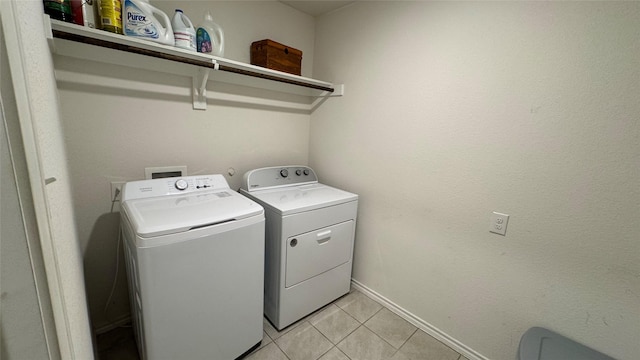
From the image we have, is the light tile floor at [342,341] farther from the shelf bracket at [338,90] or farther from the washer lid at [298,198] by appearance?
the shelf bracket at [338,90]

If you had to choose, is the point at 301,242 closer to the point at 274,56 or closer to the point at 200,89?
the point at 200,89

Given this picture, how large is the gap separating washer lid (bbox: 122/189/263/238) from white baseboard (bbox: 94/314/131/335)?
933mm

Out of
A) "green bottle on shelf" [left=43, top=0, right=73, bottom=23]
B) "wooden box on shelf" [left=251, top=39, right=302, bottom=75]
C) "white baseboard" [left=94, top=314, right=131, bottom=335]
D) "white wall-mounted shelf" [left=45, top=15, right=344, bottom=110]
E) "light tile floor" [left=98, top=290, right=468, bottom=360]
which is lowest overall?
"light tile floor" [left=98, top=290, right=468, bottom=360]

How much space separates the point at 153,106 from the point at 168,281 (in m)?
1.09

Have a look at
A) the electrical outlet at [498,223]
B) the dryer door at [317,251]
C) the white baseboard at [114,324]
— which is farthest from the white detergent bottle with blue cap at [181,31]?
the electrical outlet at [498,223]

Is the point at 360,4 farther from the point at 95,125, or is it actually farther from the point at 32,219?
the point at 32,219

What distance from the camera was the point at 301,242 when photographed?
164 centimetres

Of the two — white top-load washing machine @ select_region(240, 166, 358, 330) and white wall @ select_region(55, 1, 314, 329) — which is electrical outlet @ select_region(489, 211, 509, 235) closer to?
white top-load washing machine @ select_region(240, 166, 358, 330)

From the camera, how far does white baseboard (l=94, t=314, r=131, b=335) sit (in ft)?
5.23

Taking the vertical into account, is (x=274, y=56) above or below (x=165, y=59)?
above

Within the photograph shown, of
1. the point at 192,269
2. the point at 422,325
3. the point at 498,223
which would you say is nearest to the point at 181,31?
the point at 192,269

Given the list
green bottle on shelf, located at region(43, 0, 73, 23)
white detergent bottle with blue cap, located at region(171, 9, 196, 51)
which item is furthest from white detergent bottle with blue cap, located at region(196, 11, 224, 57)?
green bottle on shelf, located at region(43, 0, 73, 23)

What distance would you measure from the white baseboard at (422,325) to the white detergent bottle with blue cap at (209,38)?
2.05 m

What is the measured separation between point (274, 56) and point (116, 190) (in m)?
1.36
